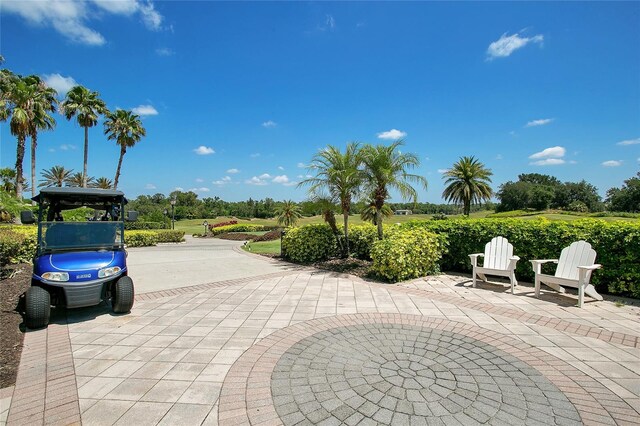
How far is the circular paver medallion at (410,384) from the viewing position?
2.41 metres

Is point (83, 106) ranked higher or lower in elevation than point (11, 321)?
higher

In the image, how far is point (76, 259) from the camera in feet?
15.1

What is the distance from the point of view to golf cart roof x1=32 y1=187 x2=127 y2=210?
5094 millimetres

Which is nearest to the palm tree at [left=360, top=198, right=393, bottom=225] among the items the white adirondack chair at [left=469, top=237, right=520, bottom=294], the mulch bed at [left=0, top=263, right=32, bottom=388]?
the white adirondack chair at [left=469, top=237, right=520, bottom=294]

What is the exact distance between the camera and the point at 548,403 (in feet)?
8.34

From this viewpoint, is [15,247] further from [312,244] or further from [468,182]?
[468,182]

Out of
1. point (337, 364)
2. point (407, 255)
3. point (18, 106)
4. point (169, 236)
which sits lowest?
point (169, 236)

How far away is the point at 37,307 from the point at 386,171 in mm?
7625

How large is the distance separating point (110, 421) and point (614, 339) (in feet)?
18.1

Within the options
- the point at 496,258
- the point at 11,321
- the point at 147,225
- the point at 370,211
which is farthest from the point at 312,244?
the point at 147,225

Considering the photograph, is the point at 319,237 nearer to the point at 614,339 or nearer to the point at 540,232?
the point at 540,232

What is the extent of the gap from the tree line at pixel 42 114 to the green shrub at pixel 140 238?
6.82 m

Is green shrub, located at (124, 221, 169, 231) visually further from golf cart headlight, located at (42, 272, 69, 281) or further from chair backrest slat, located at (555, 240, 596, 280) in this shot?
chair backrest slat, located at (555, 240, 596, 280)

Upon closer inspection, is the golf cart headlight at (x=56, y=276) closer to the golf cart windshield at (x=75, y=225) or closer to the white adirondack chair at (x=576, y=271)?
the golf cart windshield at (x=75, y=225)
